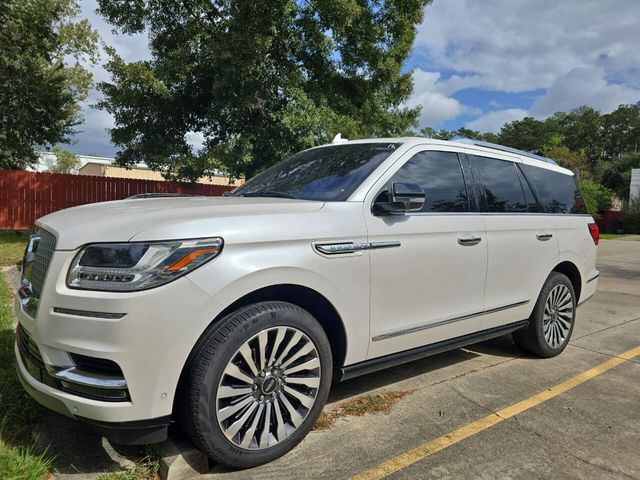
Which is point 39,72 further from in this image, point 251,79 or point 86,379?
point 86,379

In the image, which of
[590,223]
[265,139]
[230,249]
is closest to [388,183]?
[230,249]

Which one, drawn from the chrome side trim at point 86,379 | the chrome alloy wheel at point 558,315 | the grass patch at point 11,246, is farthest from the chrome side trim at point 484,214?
the grass patch at point 11,246

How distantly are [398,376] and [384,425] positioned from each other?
0.89 m

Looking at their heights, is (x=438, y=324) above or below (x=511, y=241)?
below

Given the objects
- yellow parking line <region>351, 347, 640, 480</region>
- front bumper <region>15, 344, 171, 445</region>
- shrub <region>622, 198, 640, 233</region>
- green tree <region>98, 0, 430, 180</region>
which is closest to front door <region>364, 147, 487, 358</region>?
yellow parking line <region>351, 347, 640, 480</region>

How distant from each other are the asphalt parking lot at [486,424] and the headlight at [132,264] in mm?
1137

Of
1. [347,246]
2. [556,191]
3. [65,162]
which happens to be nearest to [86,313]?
[347,246]

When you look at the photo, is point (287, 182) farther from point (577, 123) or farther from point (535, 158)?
point (577, 123)

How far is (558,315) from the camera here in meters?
4.64

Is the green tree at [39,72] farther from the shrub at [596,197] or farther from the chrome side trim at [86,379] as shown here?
the shrub at [596,197]

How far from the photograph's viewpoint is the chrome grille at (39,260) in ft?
8.03

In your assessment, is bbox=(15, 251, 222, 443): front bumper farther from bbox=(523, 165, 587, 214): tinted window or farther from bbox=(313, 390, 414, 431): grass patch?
bbox=(523, 165, 587, 214): tinted window

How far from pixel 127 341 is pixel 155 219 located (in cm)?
61

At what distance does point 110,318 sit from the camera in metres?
2.15
